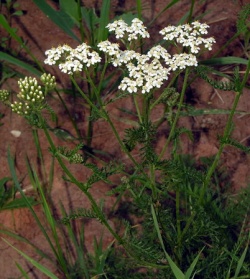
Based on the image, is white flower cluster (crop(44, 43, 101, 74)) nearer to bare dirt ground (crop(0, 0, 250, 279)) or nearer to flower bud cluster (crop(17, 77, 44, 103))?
flower bud cluster (crop(17, 77, 44, 103))

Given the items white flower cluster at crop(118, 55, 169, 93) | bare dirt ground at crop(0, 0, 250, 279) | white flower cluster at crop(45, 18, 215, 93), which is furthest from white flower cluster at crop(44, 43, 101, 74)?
bare dirt ground at crop(0, 0, 250, 279)

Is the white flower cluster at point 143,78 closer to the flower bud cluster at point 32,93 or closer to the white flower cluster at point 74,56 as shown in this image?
the white flower cluster at point 74,56

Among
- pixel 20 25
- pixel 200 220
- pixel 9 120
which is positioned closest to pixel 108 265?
pixel 200 220

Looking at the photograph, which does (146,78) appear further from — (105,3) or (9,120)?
(9,120)

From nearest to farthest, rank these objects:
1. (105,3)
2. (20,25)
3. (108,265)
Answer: (108,265), (105,3), (20,25)

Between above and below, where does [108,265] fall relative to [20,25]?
below

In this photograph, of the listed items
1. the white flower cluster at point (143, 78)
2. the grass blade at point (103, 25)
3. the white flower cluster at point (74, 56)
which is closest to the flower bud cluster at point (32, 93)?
the white flower cluster at point (74, 56)

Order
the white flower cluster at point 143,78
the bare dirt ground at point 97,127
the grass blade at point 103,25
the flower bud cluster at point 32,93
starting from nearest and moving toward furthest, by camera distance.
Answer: the flower bud cluster at point 32,93
the white flower cluster at point 143,78
the bare dirt ground at point 97,127
the grass blade at point 103,25

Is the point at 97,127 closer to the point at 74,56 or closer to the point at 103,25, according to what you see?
the point at 103,25

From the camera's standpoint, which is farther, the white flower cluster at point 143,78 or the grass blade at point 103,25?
the grass blade at point 103,25
